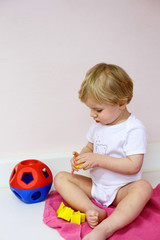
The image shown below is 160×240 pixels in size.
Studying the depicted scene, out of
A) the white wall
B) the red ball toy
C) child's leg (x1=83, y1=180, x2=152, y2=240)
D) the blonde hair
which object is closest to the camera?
Result: child's leg (x1=83, y1=180, x2=152, y2=240)

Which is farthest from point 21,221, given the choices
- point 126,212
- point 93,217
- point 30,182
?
point 126,212

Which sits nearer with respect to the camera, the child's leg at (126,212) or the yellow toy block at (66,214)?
the child's leg at (126,212)

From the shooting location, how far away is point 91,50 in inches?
52.6

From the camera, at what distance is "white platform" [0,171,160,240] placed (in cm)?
90

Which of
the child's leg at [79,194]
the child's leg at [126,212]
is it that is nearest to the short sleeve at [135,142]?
the child's leg at [126,212]

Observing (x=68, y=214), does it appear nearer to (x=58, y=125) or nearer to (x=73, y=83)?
(x=58, y=125)

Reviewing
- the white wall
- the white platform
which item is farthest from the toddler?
the white wall

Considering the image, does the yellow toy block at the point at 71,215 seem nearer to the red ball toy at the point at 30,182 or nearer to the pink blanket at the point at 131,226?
the pink blanket at the point at 131,226

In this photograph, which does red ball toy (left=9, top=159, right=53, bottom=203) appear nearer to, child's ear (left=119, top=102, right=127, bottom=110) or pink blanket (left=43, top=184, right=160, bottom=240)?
pink blanket (left=43, top=184, right=160, bottom=240)

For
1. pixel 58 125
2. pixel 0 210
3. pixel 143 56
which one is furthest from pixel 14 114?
pixel 143 56

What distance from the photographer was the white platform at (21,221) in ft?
2.96

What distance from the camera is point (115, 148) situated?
101 cm

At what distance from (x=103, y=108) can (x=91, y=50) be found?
48 cm

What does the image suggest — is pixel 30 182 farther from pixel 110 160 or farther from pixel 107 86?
pixel 107 86
